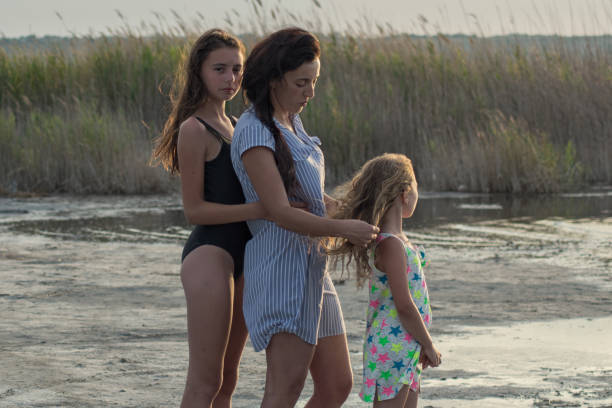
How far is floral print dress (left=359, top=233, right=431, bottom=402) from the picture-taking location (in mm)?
3678

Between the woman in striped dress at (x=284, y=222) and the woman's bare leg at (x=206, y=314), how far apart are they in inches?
4.3

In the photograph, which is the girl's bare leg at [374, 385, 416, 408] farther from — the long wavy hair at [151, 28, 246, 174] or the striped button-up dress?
the long wavy hair at [151, 28, 246, 174]

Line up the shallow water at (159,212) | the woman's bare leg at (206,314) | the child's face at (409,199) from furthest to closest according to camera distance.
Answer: the shallow water at (159,212) → the child's face at (409,199) → the woman's bare leg at (206,314)

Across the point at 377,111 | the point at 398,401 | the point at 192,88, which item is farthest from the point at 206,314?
the point at 377,111

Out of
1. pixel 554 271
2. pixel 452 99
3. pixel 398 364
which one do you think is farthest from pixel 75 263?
pixel 452 99

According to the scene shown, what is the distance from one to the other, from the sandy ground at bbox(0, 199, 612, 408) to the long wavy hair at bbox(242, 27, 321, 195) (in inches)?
70.3

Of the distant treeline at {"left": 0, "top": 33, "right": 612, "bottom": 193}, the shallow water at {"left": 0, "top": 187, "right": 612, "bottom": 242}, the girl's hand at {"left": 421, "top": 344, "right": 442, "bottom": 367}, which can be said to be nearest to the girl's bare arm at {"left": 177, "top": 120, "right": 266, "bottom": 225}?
the girl's hand at {"left": 421, "top": 344, "right": 442, "bottom": 367}

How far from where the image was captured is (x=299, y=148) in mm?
3406

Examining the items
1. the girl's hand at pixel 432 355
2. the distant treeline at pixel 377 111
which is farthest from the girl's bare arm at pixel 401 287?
the distant treeline at pixel 377 111

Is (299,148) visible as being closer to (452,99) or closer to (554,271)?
(554,271)

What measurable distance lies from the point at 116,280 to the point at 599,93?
34.7 ft

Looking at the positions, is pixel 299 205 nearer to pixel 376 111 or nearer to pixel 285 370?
pixel 285 370

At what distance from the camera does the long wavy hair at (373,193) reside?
3.67 meters

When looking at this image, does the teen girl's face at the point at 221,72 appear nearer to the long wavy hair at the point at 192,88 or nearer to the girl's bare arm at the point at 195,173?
the long wavy hair at the point at 192,88
